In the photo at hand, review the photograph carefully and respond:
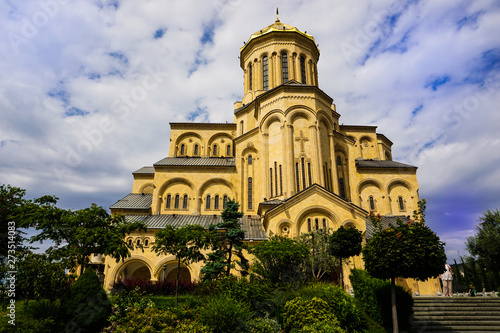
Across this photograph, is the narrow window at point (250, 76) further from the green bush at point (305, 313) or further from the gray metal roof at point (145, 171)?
the green bush at point (305, 313)

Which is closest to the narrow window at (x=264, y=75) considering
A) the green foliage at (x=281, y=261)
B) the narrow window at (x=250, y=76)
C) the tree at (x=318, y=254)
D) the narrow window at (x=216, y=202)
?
the narrow window at (x=250, y=76)

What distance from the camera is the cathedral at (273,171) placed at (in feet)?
66.3

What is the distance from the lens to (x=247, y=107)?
30984mm

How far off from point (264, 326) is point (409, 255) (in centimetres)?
544

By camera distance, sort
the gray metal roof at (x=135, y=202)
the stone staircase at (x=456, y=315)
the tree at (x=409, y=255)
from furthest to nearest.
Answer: the gray metal roof at (x=135, y=202), the stone staircase at (x=456, y=315), the tree at (x=409, y=255)

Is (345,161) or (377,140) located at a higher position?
(377,140)

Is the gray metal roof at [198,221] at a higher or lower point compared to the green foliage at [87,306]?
higher

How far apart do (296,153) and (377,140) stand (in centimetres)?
1595

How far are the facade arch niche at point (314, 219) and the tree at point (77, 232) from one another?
461 inches

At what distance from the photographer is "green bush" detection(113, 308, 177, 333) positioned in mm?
9508

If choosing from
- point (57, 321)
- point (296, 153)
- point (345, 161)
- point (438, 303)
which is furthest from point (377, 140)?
point (57, 321)

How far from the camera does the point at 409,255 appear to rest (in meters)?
9.27

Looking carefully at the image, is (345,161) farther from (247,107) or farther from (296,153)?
(247,107)

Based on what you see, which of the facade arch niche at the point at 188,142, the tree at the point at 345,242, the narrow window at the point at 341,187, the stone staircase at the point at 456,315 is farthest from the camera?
the facade arch niche at the point at 188,142
